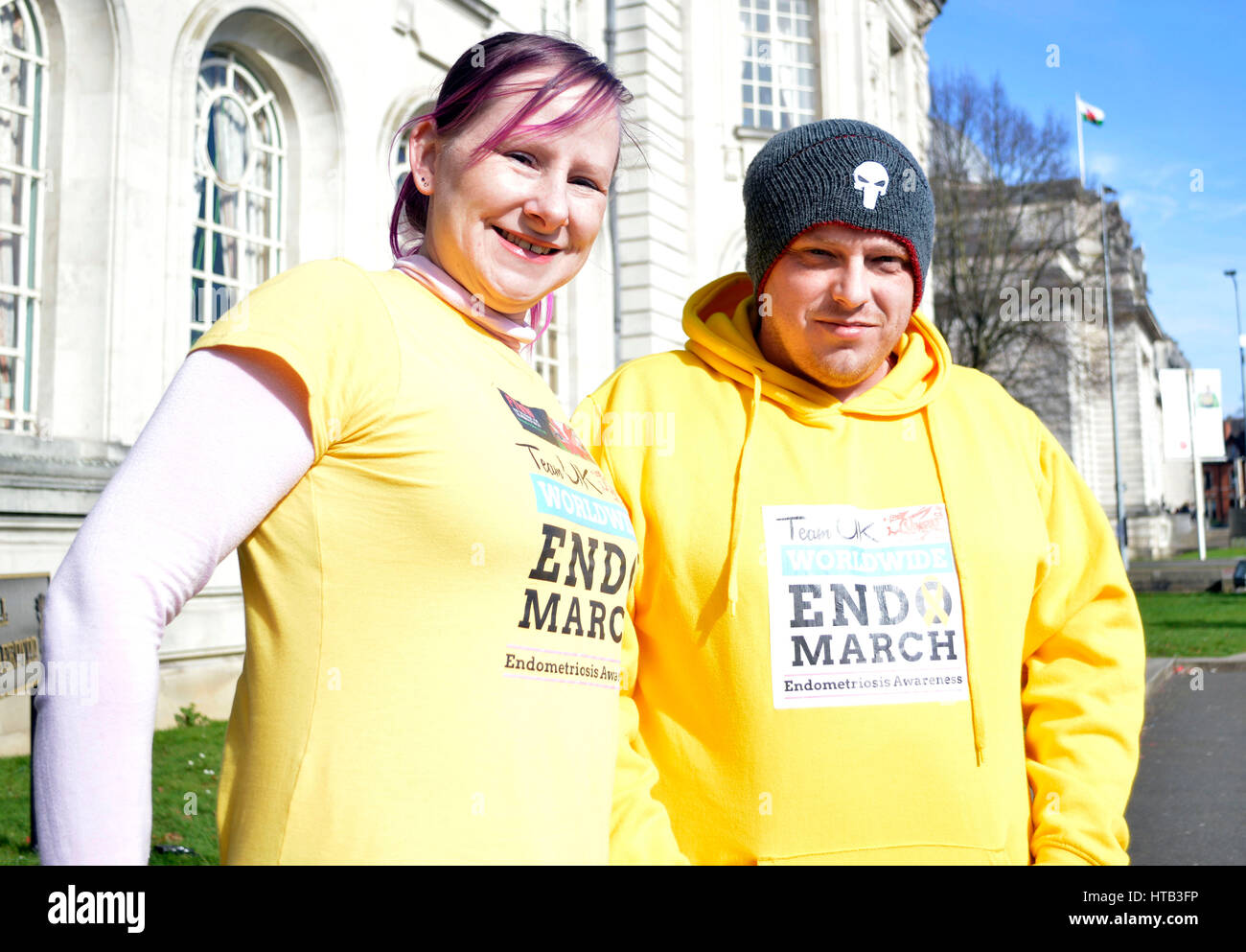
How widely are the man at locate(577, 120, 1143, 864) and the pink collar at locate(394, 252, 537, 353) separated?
386 millimetres

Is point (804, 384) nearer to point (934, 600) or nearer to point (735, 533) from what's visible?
point (735, 533)

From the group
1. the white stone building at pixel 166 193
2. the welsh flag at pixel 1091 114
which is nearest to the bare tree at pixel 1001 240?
the welsh flag at pixel 1091 114

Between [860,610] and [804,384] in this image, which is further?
[804,384]

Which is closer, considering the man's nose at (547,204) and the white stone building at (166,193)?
the man's nose at (547,204)

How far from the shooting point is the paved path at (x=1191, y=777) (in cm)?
580

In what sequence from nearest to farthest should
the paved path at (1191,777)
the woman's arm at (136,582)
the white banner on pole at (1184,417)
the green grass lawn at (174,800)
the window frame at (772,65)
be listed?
the woman's arm at (136,582) → the green grass lawn at (174,800) → the paved path at (1191,777) → the window frame at (772,65) → the white banner on pole at (1184,417)

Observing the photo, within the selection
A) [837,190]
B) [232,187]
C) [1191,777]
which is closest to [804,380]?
[837,190]

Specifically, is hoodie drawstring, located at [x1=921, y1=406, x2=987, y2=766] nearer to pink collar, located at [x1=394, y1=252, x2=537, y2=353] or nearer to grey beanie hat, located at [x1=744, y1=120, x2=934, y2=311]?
grey beanie hat, located at [x1=744, y1=120, x2=934, y2=311]

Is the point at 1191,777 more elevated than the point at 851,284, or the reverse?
the point at 851,284

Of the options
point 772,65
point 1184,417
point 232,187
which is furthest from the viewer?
point 1184,417

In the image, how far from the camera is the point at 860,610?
217cm

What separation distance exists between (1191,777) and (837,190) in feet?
22.0

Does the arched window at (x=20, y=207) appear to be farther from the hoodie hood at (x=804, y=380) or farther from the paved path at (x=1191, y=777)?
the paved path at (x=1191, y=777)

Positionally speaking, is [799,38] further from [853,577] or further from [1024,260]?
[853,577]
